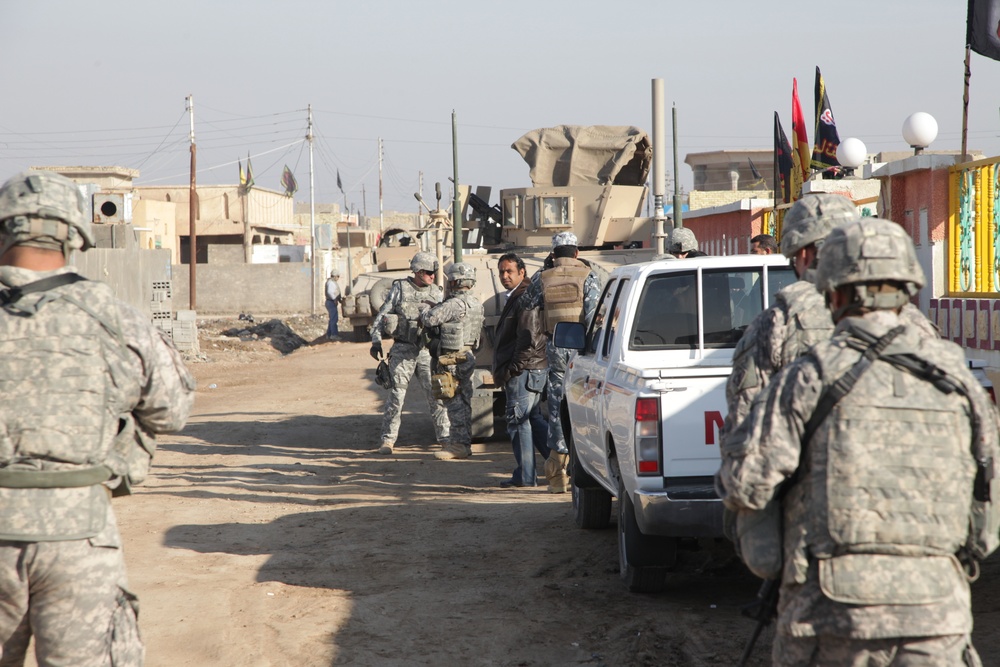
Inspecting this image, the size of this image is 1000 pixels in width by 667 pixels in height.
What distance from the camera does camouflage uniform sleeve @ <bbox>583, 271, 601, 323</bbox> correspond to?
27.8ft

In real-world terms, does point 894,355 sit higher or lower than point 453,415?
higher

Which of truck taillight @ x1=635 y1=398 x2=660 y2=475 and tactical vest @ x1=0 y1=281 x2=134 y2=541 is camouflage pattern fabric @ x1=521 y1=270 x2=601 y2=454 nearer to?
truck taillight @ x1=635 y1=398 x2=660 y2=475

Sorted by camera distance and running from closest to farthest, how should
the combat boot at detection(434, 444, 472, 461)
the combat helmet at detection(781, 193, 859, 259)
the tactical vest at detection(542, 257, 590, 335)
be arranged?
the combat helmet at detection(781, 193, 859, 259), the tactical vest at detection(542, 257, 590, 335), the combat boot at detection(434, 444, 472, 461)

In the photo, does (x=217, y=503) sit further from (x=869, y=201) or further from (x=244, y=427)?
(x=869, y=201)

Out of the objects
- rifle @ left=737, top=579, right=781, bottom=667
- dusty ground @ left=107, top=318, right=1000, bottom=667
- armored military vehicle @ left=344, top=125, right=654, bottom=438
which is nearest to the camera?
rifle @ left=737, top=579, right=781, bottom=667

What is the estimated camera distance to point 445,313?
426 inches

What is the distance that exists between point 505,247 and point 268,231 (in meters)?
44.3

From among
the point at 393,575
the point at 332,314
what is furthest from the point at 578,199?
the point at 332,314

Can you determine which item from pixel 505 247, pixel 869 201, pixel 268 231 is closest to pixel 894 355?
pixel 869 201

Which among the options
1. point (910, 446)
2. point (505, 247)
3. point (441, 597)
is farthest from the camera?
Result: point (505, 247)

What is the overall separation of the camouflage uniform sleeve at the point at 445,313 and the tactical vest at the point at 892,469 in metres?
7.98

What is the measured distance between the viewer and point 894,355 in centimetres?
289

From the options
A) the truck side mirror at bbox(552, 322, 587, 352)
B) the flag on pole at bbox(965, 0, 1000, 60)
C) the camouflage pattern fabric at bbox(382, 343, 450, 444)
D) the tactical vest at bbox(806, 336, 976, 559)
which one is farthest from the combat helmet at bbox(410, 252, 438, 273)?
the tactical vest at bbox(806, 336, 976, 559)

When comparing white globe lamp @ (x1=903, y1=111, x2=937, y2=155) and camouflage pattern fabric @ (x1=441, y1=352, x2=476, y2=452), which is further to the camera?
camouflage pattern fabric @ (x1=441, y1=352, x2=476, y2=452)
